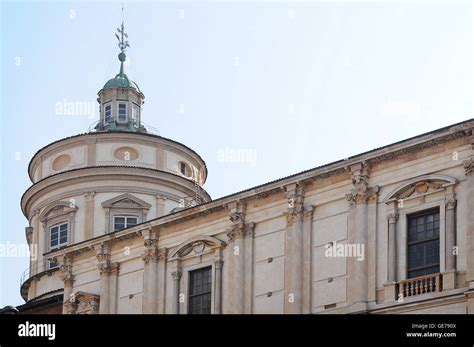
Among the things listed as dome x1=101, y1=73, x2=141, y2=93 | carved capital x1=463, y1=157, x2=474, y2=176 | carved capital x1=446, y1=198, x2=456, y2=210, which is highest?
dome x1=101, y1=73, x2=141, y2=93

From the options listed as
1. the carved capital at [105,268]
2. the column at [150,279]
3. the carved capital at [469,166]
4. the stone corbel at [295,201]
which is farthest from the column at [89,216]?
the carved capital at [469,166]

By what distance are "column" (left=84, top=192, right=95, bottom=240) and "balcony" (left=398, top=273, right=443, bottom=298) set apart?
26794mm

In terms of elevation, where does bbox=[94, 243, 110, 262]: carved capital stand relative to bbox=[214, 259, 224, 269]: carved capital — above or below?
above

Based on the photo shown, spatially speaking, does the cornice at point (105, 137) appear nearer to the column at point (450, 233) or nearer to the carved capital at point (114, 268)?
the carved capital at point (114, 268)

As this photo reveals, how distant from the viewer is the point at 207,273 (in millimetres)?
52625

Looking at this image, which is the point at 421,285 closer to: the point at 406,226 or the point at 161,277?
the point at 406,226

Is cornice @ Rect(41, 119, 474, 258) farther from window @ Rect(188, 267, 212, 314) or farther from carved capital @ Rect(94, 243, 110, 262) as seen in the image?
window @ Rect(188, 267, 212, 314)

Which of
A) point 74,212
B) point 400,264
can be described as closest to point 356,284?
point 400,264

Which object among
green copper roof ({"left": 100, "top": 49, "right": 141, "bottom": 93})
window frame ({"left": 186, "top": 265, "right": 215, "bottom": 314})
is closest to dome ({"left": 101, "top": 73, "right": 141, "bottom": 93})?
green copper roof ({"left": 100, "top": 49, "right": 141, "bottom": 93})

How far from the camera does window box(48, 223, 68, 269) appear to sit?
68938 millimetres
